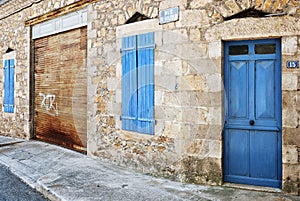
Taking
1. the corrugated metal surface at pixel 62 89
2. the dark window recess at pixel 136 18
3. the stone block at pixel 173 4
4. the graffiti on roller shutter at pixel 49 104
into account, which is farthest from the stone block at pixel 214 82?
the graffiti on roller shutter at pixel 49 104

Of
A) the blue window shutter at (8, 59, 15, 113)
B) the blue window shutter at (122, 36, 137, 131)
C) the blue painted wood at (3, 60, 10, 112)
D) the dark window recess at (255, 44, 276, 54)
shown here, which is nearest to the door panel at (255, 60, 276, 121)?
the dark window recess at (255, 44, 276, 54)

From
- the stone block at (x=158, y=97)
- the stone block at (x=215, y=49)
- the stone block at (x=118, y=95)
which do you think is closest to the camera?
the stone block at (x=215, y=49)

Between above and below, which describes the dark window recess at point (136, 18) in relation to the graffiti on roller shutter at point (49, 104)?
above

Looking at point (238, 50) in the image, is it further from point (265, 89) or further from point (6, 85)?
point (6, 85)

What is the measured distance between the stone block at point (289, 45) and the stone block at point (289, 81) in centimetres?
30

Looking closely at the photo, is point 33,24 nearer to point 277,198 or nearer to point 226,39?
point 226,39

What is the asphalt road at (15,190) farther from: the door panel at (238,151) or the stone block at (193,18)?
the stone block at (193,18)

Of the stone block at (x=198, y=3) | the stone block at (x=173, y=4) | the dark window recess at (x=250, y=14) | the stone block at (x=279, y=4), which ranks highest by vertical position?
the stone block at (x=173, y=4)

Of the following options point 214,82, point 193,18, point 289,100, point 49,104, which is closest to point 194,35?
point 193,18

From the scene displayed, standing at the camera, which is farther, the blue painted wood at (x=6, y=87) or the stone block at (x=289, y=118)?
the blue painted wood at (x=6, y=87)

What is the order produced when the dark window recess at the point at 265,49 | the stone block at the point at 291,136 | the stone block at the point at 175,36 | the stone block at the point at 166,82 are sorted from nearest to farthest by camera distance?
the stone block at the point at 291,136
the dark window recess at the point at 265,49
the stone block at the point at 175,36
the stone block at the point at 166,82

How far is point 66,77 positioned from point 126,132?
265 cm

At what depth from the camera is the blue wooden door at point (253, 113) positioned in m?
4.07

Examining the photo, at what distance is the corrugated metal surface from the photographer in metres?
6.59
